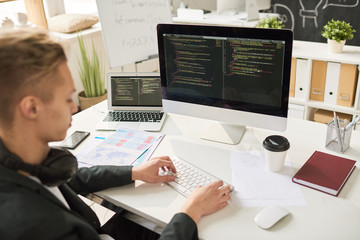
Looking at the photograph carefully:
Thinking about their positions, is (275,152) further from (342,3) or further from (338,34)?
(342,3)

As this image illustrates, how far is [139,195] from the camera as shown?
4.24 feet

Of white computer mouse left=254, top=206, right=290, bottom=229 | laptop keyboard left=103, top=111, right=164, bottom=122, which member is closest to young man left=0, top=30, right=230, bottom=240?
A: white computer mouse left=254, top=206, right=290, bottom=229

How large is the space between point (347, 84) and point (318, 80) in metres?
0.22

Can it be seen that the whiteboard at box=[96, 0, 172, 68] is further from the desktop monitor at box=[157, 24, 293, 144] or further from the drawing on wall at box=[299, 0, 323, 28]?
the drawing on wall at box=[299, 0, 323, 28]

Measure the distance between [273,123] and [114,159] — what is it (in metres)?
0.68

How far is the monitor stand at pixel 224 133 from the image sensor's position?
5.26 ft

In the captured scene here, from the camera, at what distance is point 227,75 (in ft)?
5.02

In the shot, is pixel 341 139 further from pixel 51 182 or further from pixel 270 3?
pixel 270 3

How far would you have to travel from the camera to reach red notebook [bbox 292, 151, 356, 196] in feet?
4.10

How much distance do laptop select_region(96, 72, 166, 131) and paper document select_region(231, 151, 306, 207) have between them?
565 mm

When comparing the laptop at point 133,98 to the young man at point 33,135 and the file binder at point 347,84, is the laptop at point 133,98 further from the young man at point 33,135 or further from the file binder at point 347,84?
the file binder at point 347,84

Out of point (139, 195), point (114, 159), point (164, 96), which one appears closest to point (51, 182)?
point (139, 195)

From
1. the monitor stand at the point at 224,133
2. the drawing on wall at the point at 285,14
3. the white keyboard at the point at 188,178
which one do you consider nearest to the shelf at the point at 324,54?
the drawing on wall at the point at 285,14

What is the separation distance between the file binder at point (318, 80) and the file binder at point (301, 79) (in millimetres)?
55
